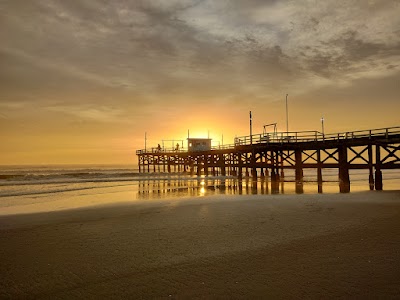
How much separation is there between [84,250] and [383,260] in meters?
6.90

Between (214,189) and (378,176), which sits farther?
(214,189)

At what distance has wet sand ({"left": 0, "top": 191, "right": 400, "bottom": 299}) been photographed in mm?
5062

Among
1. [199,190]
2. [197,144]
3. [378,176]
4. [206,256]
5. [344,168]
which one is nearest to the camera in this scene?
[206,256]

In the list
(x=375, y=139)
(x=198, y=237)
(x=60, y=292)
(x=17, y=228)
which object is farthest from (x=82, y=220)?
(x=375, y=139)

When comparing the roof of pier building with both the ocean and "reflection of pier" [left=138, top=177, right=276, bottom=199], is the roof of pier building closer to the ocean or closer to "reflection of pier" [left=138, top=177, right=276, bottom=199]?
the ocean

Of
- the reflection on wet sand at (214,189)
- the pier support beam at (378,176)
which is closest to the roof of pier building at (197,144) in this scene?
the reflection on wet sand at (214,189)

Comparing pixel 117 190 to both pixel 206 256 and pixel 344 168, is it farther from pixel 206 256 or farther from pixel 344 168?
pixel 206 256

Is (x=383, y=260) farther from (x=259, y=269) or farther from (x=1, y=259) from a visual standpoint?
(x=1, y=259)

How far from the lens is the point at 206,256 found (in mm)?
6777

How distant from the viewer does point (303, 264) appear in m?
6.07

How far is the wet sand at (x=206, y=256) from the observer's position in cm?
506

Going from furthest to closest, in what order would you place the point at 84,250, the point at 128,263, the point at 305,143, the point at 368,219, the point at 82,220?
the point at 305,143, the point at 82,220, the point at 368,219, the point at 84,250, the point at 128,263

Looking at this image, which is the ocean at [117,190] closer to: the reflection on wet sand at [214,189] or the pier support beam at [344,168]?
the reflection on wet sand at [214,189]

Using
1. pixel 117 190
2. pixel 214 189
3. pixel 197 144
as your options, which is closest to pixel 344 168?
pixel 214 189
